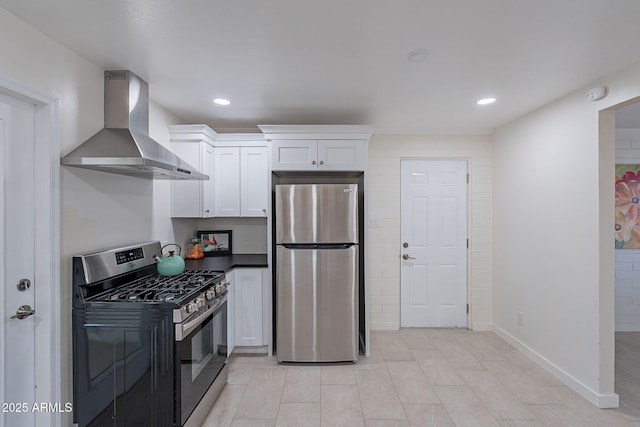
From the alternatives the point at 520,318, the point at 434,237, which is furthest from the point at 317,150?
the point at 520,318

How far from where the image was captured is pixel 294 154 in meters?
3.01

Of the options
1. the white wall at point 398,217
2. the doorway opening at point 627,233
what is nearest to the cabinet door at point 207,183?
the white wall at point 398,217

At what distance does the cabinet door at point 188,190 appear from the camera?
9.91 feet

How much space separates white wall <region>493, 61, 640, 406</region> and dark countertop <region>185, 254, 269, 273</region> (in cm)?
272

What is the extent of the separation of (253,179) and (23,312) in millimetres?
2088

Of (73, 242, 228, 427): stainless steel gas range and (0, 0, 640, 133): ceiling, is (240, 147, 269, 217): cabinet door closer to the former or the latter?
(0, 0, 640, 133): ceiling

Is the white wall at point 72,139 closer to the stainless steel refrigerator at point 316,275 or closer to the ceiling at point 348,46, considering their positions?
the ceiling at point 348,46

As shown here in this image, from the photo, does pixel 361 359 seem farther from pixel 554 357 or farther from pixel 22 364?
pixel 22 364

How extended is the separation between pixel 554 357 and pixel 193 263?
357cm

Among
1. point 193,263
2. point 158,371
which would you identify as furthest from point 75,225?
point 193,263

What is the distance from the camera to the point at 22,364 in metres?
1.63

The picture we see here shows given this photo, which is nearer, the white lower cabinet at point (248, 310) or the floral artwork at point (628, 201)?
the white lower cabinet at point (248, 310)

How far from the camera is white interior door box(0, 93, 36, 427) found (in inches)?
60.9

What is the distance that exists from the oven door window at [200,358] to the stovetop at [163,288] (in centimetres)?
25
